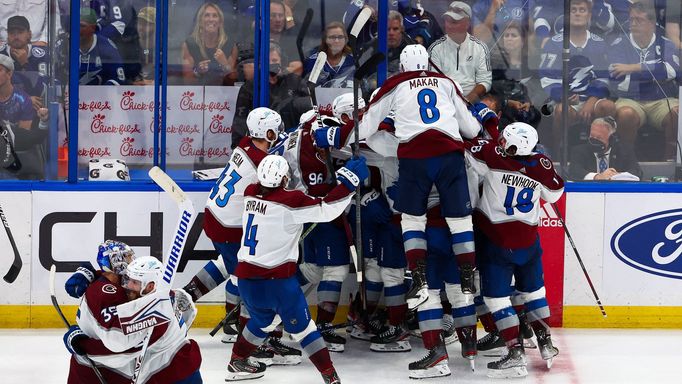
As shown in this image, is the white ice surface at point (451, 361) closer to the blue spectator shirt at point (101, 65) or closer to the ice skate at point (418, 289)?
the ice skate at point (418, 289)

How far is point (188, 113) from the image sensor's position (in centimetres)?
741

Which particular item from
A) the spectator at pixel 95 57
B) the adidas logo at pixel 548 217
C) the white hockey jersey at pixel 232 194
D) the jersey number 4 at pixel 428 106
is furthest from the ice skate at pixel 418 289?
the spectator at pixel 95 57

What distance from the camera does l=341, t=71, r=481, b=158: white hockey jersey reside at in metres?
6.37

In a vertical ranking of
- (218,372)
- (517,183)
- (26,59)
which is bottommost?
(218,372)

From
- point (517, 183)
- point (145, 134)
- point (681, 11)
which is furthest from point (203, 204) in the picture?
point (681, 11)

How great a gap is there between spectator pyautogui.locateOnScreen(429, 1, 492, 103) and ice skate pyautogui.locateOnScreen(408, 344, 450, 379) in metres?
1.70

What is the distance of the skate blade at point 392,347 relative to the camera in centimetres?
683

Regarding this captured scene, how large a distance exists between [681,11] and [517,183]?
1790 millimetres

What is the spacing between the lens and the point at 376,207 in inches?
268

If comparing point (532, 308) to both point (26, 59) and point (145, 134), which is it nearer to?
point (145, 134)

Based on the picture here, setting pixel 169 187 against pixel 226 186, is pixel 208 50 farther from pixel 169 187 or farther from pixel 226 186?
pixel 169 187

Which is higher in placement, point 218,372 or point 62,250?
Answer: point 62,250

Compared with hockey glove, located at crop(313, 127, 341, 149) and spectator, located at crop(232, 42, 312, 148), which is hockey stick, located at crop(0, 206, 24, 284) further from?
hockey glove, located at crop(313, 127, 341, 149)

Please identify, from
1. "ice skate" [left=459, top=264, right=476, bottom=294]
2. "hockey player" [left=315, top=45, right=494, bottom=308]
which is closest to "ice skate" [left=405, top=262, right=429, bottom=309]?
"hockey player" [left=315, top=45, right=494, bottom=308]
